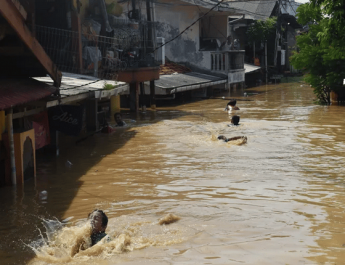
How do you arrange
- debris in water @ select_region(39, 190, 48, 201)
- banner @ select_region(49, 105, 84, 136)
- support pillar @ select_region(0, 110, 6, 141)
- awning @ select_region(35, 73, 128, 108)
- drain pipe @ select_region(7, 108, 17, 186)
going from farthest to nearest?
banner @ select_region(49, 105, 84, 136), awning @ select_region(35, 73, 128, 108), support pillar @ select_region(0, 110, 6, 141), drain pipe @ select_region(7, 108, 17, 186), debris in water @ select_region(39, 190, 48, 201)

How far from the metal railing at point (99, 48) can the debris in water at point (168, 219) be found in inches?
453

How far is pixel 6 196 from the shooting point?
11148 mm

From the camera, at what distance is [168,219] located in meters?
9.39

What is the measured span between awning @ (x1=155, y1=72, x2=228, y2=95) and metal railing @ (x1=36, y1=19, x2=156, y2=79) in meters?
1.91

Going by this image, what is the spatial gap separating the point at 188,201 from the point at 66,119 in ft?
20.3

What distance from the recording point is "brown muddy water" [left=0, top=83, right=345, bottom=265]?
8023 mm

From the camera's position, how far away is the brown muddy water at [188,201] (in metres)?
8.02

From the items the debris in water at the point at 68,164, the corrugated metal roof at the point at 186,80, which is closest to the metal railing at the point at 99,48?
the corrugated metal roof at the point at 186,80

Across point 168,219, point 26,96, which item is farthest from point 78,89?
point 168,219

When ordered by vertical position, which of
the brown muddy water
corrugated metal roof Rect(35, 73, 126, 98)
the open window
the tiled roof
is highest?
the open window

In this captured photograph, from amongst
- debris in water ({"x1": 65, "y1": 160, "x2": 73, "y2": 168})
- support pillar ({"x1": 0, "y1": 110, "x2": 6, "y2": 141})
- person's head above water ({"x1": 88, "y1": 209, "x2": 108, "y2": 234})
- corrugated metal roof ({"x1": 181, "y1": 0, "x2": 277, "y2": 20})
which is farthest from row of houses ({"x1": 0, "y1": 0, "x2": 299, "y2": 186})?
person's head above water ({"x1": 88, "y1": 209, "x2": 108, "y2": 234})

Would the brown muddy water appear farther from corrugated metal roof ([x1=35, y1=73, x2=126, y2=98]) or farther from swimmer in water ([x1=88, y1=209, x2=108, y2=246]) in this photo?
corrugated metal roof ([x1=35, y1=73, x2=126, y2=98])

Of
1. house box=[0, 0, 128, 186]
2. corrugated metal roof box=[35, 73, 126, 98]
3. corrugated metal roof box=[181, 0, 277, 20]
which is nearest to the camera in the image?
house box=[0, 0, 128, 186]

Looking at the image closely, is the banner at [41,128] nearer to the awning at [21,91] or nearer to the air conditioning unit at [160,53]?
the awning at [21,91]
